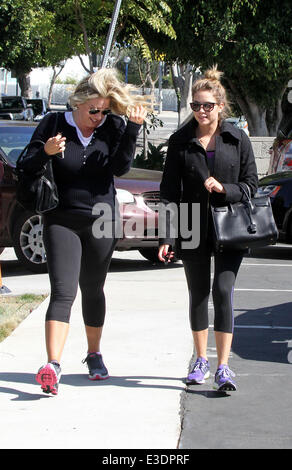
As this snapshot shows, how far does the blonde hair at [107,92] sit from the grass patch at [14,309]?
2.27 metres

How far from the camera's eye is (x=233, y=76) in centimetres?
2367

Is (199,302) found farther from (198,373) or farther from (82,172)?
(82,172)

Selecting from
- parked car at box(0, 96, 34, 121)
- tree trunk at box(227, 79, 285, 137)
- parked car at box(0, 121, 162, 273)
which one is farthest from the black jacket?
parked car at box(0, 96, 34, 121)

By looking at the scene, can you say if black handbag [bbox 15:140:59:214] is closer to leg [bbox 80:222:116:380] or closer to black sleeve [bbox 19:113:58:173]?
black sleeve [bbox 19:113:58:173]

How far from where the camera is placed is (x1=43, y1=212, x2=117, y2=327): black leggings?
5.01m

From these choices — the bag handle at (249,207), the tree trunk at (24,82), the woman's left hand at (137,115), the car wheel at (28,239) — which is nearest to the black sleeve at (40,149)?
the woman's left hand at (137,115)

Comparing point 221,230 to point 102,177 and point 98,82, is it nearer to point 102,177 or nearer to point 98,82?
point 102,177

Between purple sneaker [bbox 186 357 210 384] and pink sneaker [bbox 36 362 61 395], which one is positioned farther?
purple sneaker [bbox 186 357 210 384]

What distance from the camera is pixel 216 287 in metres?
5.09

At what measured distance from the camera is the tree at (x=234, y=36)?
20797mm

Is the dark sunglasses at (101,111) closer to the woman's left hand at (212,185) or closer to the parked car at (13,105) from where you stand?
the woman's left hand at (212,185)

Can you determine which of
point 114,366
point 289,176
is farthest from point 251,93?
point 114,366

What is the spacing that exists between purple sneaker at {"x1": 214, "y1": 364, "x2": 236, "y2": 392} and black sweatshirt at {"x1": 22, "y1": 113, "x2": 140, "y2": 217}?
1179mm

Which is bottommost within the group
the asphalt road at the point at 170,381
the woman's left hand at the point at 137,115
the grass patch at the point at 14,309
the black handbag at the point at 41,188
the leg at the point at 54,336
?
the grass patch at the point at 14,309
